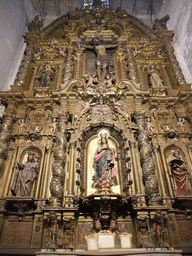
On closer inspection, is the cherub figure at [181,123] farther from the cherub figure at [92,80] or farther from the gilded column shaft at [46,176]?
the gilded column shaft at [46,176]

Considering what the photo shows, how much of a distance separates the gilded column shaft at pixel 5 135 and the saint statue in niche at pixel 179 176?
5.25 metres

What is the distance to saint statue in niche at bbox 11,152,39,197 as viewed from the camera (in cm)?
619

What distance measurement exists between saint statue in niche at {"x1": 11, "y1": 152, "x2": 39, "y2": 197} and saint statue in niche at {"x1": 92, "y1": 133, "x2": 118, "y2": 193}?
1.89 metres

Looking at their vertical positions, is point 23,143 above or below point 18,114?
below

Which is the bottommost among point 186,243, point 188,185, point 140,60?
point 186,243

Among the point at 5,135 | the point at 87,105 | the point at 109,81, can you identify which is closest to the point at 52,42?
the point at 109,81

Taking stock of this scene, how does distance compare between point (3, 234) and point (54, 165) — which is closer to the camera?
point (3, 234)

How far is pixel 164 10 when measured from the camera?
12.8 metres

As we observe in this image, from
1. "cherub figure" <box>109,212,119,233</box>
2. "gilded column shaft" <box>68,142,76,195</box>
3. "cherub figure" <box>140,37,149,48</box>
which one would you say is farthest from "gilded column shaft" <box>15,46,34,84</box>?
"cherub figure" <box>109,212,119,233</box>

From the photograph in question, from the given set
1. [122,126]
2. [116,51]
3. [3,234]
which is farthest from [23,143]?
[116,51]

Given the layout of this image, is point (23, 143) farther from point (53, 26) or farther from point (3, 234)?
point (53, 26)

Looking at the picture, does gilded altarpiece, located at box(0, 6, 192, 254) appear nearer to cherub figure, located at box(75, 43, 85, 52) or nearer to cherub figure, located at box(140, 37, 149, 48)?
cherub figure, located at box(75, 43, 85, 52)

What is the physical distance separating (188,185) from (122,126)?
2.81 m

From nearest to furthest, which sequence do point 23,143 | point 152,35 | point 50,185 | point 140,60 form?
point 50,185
point 23,143
point 140,60
point 152,35
